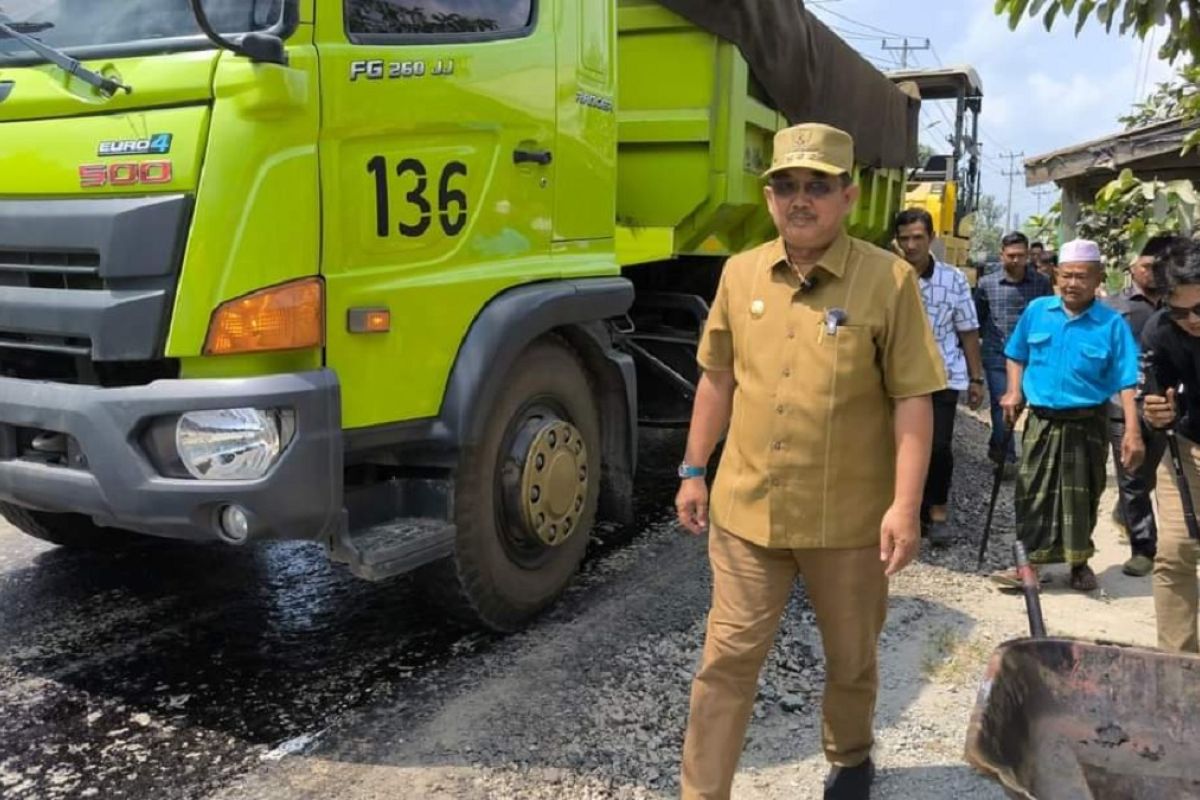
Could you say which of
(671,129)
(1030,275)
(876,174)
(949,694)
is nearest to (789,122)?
(671,129)

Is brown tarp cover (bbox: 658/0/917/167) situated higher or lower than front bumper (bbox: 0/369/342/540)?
higher

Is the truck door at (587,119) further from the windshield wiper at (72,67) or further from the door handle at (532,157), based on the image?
the windshield wiper at (72,67)

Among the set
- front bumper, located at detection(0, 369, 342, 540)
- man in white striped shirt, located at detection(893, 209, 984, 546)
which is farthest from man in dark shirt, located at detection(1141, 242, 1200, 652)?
front bumper, located at detection(0, 369, 342, 540)

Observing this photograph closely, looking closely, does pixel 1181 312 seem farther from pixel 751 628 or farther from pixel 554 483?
pixel 554 483

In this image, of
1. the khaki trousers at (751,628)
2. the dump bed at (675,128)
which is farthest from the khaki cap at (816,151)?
the dump bed at (675,128)

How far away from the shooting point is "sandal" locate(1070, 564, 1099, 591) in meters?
4.95

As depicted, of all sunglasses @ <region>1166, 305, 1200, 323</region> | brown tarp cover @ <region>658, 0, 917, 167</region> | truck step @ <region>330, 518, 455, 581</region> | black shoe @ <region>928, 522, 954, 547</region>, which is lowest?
black shoe @ <region>928, 522, 954, 547</region>

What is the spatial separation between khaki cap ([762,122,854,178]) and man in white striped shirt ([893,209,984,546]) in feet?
9.78

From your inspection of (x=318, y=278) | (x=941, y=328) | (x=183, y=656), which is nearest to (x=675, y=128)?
(x=941, y=328)

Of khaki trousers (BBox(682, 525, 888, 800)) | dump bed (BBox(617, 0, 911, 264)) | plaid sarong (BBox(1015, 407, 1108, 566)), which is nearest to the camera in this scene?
khaki trousers (BBox(682, 525, 888, 800))

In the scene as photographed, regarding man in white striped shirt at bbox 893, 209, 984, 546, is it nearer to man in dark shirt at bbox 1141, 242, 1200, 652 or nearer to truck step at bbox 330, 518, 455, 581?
man in dark shirt at bbox 1141, 242, 1200, 652

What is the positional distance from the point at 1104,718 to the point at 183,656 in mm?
2997

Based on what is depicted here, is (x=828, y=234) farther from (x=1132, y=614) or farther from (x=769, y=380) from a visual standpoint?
(x=1132, y=614)

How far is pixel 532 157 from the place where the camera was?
3852 mm
